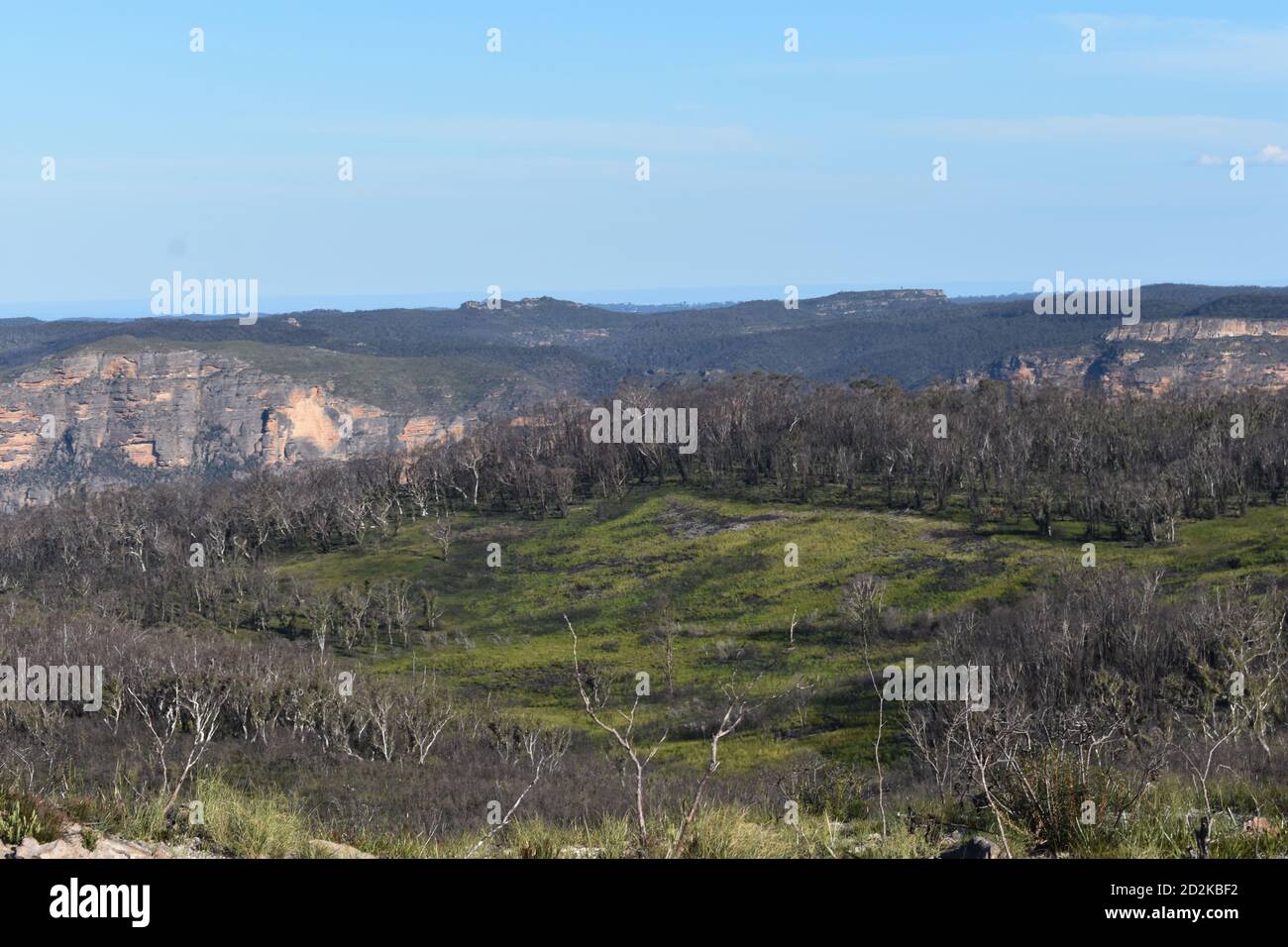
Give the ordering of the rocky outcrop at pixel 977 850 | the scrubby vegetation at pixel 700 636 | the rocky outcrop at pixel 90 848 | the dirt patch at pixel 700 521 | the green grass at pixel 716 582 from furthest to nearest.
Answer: the dirt patch at pixel 700 521, the green grass at pixel 716 582, the scrubby vegetation at pixel 700 636, the rocky outcrop at pixel 977 850, the rocky outcrop at pixel 90 848

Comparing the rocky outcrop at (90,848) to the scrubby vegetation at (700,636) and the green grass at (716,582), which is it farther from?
the green grass at (716,582)

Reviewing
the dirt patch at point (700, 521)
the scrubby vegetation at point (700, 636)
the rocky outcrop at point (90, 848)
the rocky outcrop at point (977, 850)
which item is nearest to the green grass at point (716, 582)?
the dirt patch at point (700, 521)

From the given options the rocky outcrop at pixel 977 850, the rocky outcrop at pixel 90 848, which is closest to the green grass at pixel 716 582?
the rocky outcrop at pixel 977 850

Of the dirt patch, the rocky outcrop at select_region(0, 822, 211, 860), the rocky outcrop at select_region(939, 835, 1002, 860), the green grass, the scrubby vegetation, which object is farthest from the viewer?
the dirt patch

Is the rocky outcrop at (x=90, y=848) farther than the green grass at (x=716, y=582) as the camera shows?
No

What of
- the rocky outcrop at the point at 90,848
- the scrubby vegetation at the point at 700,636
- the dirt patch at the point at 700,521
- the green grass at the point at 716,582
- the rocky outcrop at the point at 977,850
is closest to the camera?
the rocky outcrop at the point at 90,848

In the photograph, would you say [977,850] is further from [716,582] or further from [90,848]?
[716,582]

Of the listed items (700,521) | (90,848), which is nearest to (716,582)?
(700,521)

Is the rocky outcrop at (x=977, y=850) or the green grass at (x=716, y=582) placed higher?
the rocky outcrop at (x=977, y=850)

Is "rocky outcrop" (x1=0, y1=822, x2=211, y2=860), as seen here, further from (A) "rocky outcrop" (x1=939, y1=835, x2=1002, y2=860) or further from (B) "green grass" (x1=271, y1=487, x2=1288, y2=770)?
(B) "green grass" (x1=271, y1=487, x2=1288, y2=770)

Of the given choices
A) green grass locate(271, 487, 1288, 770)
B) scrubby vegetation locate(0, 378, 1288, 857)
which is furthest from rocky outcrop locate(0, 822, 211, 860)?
green grass locate(271, 487, 1288, 770)
